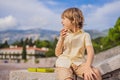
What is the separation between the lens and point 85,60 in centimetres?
457

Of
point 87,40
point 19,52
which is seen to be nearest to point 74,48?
point 87,40

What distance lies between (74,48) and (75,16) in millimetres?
401

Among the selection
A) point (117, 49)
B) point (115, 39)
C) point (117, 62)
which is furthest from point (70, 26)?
point (115, 39)

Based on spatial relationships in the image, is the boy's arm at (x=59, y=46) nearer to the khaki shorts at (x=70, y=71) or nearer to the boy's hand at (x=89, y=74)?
the khaki shorts at (x=70, y=71)

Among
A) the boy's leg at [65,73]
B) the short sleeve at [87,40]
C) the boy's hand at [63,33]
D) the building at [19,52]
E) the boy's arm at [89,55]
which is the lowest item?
the building at [19,52]

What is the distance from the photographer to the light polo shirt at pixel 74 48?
177 inches

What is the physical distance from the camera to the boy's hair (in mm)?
4480

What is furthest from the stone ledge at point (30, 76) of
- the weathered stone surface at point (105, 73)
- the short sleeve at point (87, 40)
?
the short sleeve at point (87, 40)

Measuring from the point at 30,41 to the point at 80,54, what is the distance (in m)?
131

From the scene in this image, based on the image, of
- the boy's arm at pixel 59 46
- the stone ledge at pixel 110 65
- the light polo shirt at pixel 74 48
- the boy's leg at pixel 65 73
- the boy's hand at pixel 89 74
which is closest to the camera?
the boy's hand at pixel 89 74

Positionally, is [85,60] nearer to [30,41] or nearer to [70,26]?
[70,26]

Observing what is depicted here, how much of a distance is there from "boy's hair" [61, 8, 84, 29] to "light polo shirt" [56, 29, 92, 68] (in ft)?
0.36

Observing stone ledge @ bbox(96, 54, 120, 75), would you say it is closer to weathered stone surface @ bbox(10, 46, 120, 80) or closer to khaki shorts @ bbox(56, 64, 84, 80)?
weathered stone surface @ bbox(10, 46, 120, 80)

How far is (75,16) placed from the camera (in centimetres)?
449
